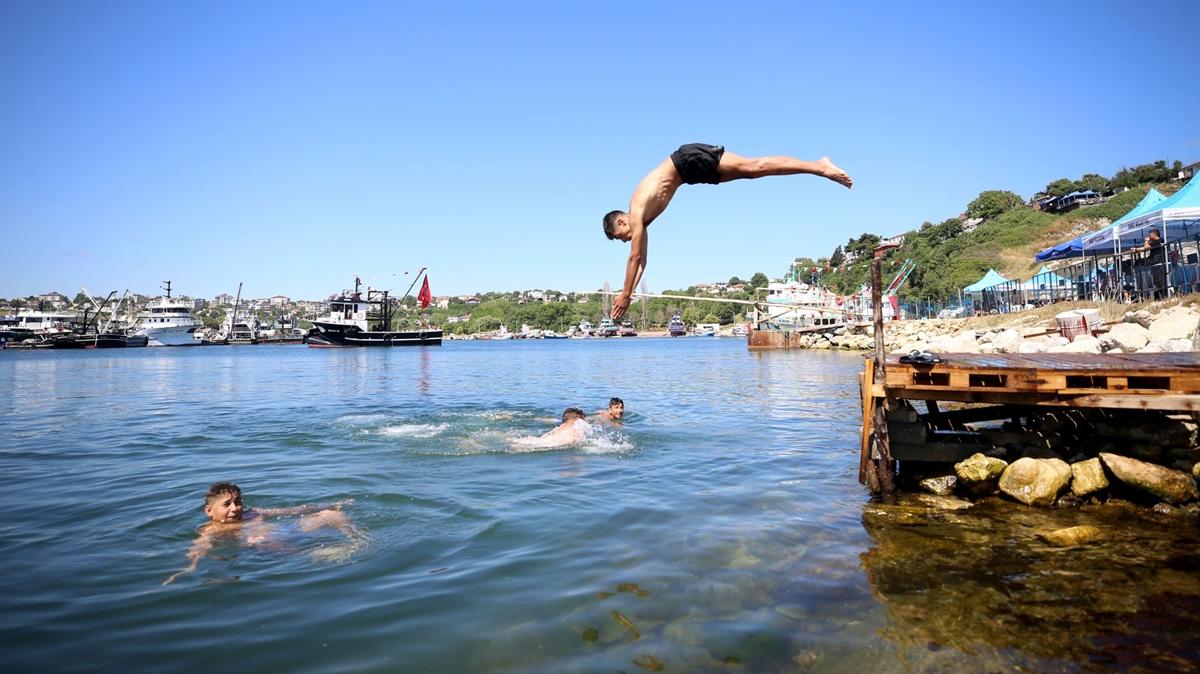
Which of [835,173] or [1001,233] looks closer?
[835,173]

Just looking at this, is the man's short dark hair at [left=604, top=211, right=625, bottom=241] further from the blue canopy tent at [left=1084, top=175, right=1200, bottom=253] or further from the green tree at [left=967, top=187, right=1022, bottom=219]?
the green tree at [left=967, top=187, right=1022, bottom=219]

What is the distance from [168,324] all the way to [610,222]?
126 metres

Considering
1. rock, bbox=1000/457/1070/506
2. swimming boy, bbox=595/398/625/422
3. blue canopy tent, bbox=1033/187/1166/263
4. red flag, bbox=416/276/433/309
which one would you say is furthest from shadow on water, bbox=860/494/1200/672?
red flag, bbox=416/276/433/309

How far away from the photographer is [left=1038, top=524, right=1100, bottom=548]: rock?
23.0 feet

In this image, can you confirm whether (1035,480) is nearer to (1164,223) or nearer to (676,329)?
(1164,223)

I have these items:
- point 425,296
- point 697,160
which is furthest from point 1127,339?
point 425,296

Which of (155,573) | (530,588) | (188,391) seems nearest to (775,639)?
(530,588)

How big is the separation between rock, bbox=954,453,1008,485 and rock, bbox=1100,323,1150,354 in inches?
382

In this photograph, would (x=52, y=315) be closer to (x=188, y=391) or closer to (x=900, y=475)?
(x=188, y=391)

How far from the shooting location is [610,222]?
21.9ft

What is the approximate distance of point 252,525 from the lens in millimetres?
8086

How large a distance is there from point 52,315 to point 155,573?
143249 mm

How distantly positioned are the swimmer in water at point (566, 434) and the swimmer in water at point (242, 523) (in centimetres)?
581

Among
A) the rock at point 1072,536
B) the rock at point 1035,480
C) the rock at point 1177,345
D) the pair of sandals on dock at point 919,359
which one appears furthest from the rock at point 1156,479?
the rock at point 1177,345
